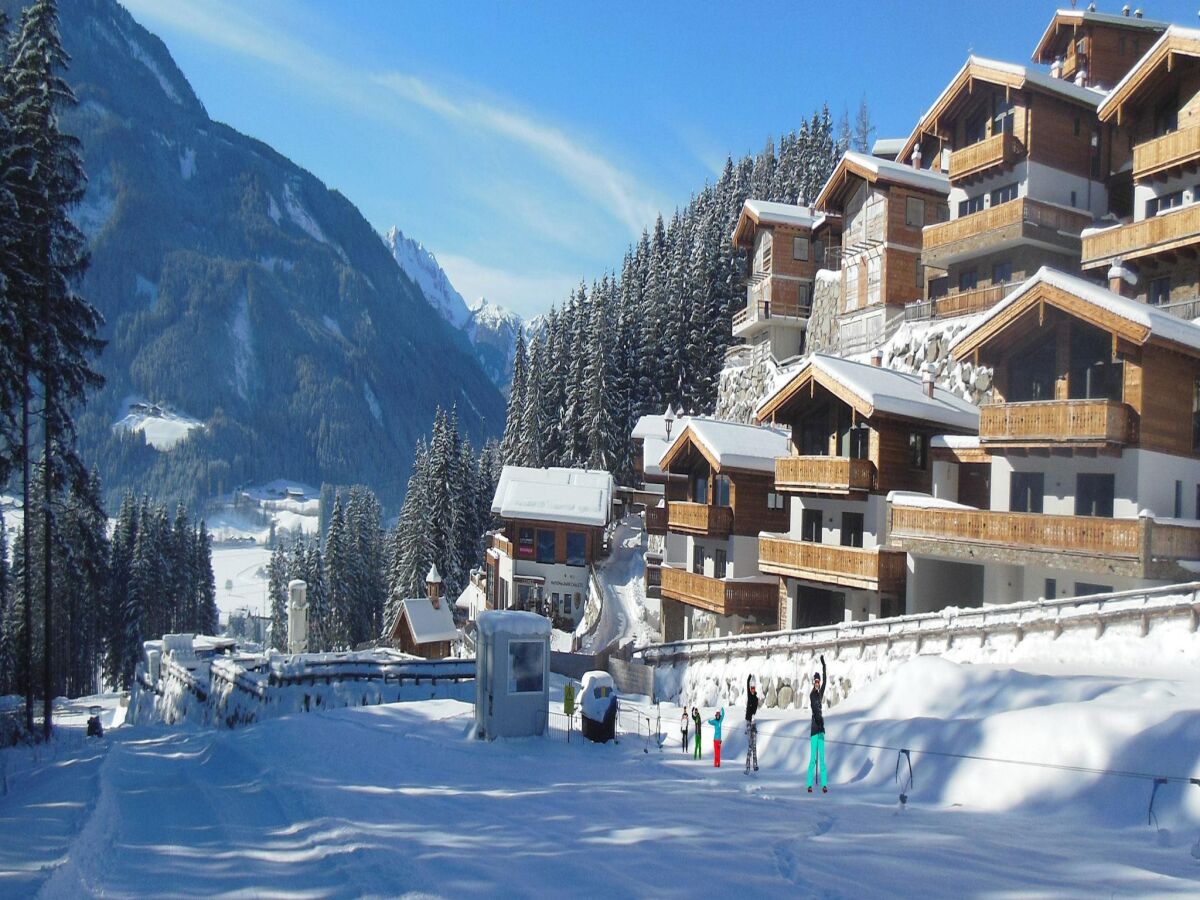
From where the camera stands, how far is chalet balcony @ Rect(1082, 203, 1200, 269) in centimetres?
2730

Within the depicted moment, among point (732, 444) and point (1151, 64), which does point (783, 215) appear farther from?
point (732, 444)

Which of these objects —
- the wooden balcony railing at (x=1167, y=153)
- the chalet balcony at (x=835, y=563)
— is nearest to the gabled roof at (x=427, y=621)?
the chalet balcony at (x=835, y=563)

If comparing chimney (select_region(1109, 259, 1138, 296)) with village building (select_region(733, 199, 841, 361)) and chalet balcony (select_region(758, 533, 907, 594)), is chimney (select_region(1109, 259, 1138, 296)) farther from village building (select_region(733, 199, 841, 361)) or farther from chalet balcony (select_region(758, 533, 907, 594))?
village building (select_region(733, 199, 841, 361))

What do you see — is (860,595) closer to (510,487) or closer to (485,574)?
(510,487)

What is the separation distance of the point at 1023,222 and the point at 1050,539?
18.8 m

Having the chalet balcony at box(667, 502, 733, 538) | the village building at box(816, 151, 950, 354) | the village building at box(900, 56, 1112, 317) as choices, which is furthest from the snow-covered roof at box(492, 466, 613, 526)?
the village building at box(900, 56, 1112, 317)

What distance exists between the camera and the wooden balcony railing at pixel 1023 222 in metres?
33.9

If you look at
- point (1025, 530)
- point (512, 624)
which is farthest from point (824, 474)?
point (512, 624)

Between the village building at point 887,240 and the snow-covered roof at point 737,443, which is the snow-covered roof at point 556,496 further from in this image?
the village building at point 887,240

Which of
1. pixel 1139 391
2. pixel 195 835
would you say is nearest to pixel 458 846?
pixel 195 835

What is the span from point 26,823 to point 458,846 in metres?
6.98

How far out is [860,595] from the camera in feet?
92.9

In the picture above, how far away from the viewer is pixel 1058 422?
21.4m

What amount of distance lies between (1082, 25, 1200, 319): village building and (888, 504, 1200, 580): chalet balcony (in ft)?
39.2
